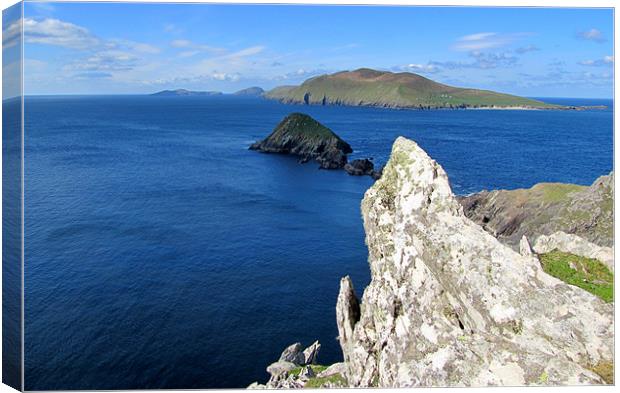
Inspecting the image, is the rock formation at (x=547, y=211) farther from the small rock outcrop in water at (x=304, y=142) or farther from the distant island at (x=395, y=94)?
the distant island at (x=395, y=94)

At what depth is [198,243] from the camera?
44.3m

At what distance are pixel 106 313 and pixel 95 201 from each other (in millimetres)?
25731

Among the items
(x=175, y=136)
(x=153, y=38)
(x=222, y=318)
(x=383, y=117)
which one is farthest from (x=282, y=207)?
(x=383, y=117)

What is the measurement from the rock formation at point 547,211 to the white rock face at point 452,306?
1865cm

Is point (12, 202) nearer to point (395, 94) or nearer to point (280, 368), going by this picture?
point (280, 368)

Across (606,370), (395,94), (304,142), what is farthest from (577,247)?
(395,94)

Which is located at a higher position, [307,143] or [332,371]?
[307,143]

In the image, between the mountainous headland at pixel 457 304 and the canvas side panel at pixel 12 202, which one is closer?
the mountainous headland at pixel 457 304

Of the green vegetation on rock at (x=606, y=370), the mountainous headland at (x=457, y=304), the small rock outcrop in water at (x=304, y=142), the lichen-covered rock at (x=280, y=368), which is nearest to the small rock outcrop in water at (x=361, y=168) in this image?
the small rock outcrop in water at (x=304, y=142)

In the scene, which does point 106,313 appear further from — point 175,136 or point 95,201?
point 175,136

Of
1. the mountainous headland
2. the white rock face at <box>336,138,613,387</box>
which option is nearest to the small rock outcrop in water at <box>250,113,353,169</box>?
the mountainous headland

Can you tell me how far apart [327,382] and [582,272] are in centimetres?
1046

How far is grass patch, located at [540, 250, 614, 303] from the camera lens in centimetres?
1652

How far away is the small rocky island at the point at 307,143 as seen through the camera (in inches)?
3556
